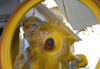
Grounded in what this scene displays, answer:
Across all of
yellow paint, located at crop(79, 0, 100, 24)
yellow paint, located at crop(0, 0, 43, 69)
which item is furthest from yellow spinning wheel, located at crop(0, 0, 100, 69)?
yellow paint, located at crop(79, 0, 100, 24)

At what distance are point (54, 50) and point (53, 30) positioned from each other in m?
0.10

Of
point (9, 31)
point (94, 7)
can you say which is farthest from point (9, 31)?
point (94, 7)

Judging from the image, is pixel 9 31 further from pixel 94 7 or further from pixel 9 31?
pixel 94 7

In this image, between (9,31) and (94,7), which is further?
(9,31)

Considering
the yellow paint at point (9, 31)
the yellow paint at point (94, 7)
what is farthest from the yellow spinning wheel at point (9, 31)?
the yellow paint at point (94, 7)

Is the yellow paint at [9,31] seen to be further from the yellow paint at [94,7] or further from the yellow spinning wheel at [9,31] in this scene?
the yellow paint at [94,7]

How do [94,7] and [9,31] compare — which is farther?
[9,31]

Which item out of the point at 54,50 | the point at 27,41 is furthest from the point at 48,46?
the point at 27,41

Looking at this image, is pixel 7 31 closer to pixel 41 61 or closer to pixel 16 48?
pixel 16 48

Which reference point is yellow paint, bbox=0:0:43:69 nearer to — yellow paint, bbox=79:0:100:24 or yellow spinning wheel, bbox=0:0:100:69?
yellow spinning wheel, bbox=0:0:100:69

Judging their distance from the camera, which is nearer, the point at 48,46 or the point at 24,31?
the point at 48,46

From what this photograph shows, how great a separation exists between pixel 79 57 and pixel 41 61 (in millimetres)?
186

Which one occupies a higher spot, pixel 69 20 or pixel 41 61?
pixel 69 20

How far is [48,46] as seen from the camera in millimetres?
563
